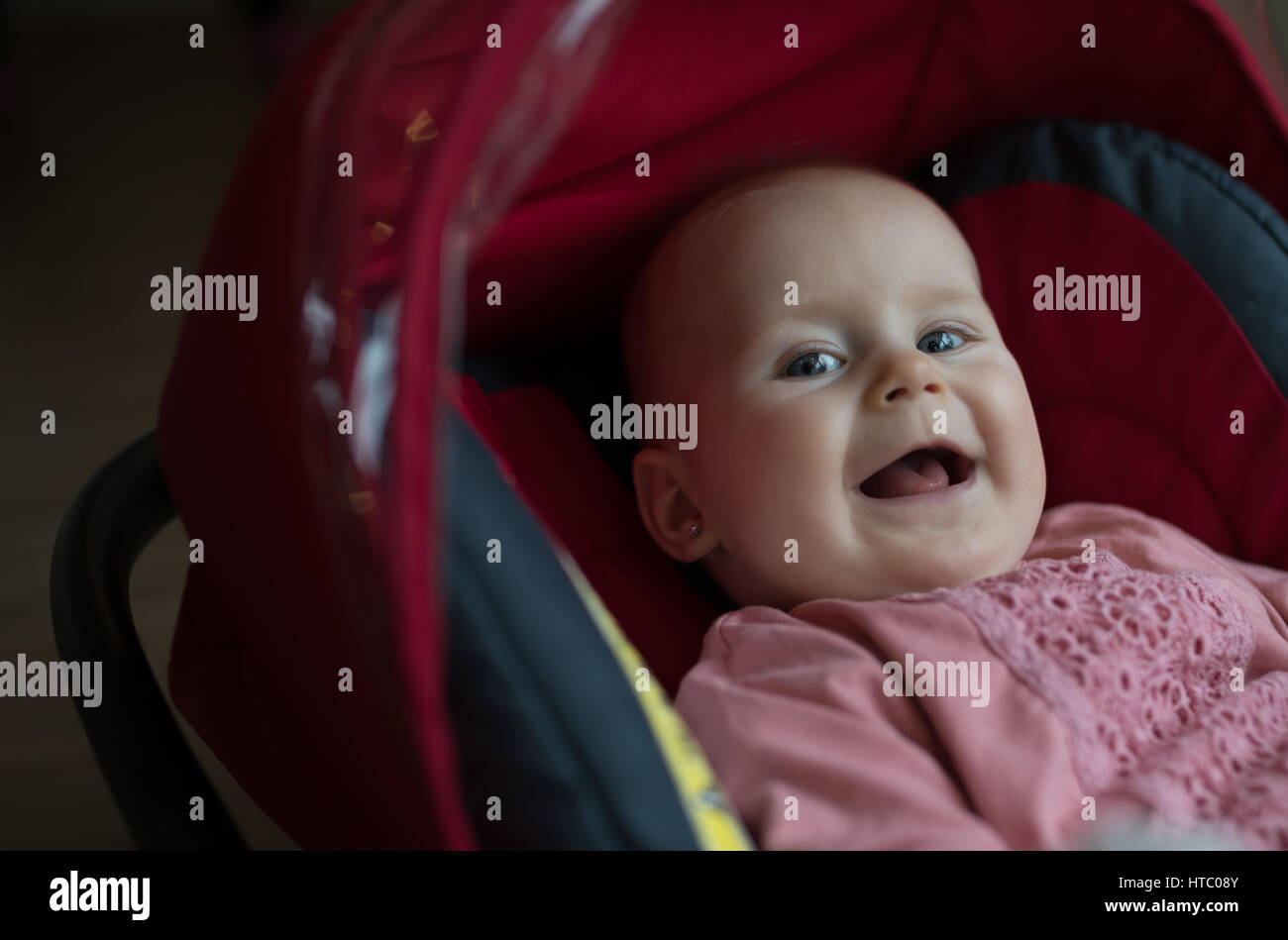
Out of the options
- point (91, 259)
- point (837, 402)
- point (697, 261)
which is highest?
point (91, 259)

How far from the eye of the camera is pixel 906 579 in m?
0.84

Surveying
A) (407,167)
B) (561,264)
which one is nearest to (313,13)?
(561,264)

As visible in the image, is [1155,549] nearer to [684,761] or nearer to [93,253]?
[684,761]

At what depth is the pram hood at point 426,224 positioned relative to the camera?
1.55 ft

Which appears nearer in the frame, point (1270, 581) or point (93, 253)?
point (1270, 581)

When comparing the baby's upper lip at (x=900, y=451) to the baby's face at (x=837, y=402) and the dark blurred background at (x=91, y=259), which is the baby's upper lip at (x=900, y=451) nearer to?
the baby's face at (x=837, y=402)

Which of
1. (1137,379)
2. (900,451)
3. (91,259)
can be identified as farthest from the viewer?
(91,259)

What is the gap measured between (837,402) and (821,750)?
0.24 metres

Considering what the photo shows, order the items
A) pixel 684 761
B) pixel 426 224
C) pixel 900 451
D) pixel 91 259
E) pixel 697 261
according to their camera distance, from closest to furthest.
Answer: pixel 426 224
pixel 684 761
pixel 900 451
pixel 697 261
pixel 91 259

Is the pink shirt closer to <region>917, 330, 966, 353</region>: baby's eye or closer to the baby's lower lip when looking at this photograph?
the baby's lower lip

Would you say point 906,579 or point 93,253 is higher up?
point 93,253

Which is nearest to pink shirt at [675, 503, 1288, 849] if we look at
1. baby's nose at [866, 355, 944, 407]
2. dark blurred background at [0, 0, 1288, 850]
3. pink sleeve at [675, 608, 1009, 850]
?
pink sleeve at [675, 608, 1009, 850]

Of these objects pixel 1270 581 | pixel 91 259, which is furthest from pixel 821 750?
pixel 91 259

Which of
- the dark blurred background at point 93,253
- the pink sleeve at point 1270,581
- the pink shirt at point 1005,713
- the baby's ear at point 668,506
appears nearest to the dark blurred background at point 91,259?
the dark blurred background at point 93,253
